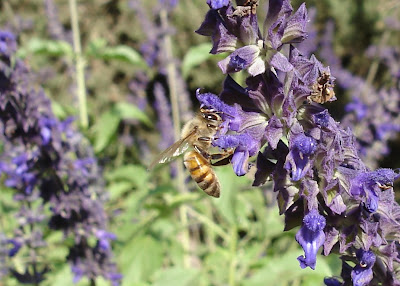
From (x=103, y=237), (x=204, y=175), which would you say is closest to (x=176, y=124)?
(x=103, y=237)

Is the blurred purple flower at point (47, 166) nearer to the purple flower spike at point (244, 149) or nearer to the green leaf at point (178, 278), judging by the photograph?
the green leaf at point (178, 278)

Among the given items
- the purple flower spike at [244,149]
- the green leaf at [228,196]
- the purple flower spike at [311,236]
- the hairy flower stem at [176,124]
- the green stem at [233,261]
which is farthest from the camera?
the hairy flower stem at [176,124]

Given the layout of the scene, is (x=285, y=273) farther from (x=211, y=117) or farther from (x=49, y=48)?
(x=49, y=48)

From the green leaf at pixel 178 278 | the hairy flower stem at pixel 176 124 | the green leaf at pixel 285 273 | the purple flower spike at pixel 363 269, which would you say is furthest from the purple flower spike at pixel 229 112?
the hairy flower stem at pixel 176 124

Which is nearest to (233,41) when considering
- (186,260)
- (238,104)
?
(238,104)

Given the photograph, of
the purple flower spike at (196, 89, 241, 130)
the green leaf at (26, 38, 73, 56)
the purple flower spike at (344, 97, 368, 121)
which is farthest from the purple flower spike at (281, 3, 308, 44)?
the green leaf at (26, 38, 73, 56)

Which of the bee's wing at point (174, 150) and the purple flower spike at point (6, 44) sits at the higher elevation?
the purple flower spike at point (6, 44)

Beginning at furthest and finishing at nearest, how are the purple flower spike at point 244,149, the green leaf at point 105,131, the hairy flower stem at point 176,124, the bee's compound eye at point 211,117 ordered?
the hairy flower stem at point 176,124 < the green leaf at point 105,131 < the bee's compound eye at point 211,117 < the purple flower spike at point 244,149

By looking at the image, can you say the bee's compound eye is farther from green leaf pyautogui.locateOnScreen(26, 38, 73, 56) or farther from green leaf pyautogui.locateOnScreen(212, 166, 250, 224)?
green leaf pyautogui.locateOnScreen(26, 38, 73, 56)
